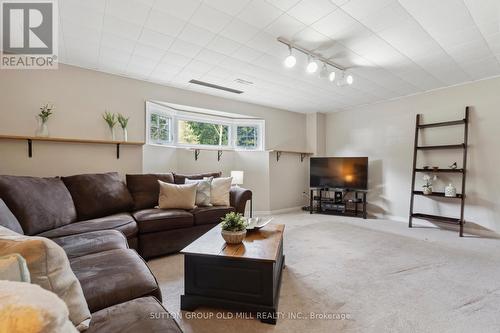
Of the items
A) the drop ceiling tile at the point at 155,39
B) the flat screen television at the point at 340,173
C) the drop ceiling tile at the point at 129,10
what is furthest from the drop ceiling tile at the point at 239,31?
the flat screen television at the point at 340,173

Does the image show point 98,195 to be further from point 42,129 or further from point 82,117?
point 82,117

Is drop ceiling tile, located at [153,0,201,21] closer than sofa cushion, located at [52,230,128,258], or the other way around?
sofa cushion, located at [52,230,128,258]

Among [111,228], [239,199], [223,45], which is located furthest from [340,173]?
[111,228]

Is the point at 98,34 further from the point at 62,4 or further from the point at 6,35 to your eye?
the point at 6,35

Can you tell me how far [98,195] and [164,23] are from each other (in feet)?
6.48

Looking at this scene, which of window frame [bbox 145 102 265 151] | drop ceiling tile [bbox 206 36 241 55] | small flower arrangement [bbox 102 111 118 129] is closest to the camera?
drop ceiling tile [bbox 206 36 241 55]

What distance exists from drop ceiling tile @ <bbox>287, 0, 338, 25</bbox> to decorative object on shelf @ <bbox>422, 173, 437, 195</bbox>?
11.3ft

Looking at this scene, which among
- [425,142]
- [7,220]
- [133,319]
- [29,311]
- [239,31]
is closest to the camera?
[29,311]

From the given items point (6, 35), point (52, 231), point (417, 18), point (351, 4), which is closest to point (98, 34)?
point (6, 35)

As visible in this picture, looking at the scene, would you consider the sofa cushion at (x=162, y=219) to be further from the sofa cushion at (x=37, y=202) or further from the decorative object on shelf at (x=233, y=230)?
the decorative object on shelf at (x=233, y=230)

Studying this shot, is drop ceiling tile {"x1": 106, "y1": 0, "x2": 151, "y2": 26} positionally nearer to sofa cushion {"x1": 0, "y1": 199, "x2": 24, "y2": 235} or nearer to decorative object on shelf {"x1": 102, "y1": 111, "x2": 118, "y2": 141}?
decorative object on shelf {"x1": 102, "y1": 111, "x2": 118, "y2": 141}

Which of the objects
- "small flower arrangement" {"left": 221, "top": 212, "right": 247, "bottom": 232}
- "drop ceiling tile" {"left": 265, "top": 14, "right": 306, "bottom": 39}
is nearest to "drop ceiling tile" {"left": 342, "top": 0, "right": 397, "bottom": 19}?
"drop ceiling tile" {"left": 265, "top": 14, "right": 306, "bottom": 39}

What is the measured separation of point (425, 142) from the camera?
4.15 m

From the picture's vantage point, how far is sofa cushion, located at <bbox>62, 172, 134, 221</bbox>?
8.35 feet
